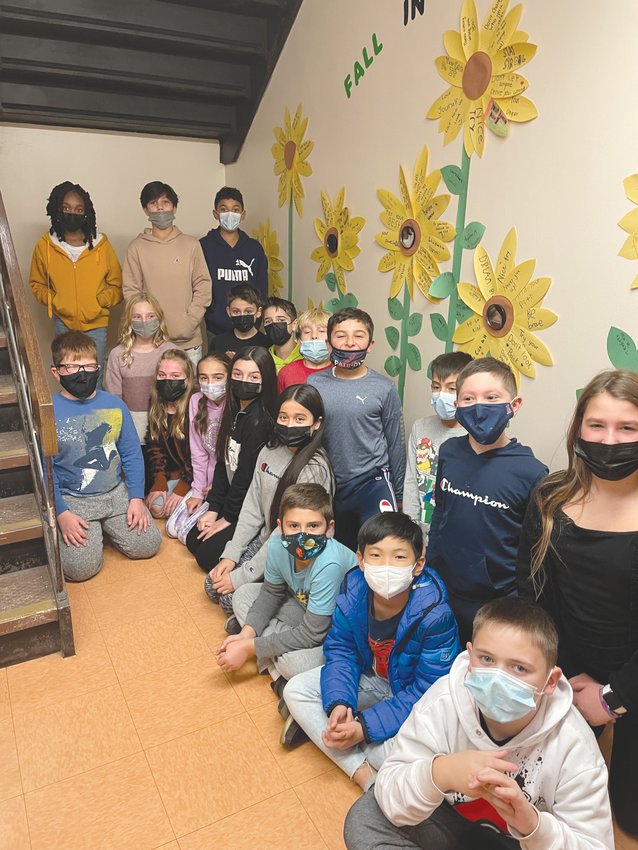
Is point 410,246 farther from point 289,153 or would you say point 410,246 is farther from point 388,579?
point 388,579

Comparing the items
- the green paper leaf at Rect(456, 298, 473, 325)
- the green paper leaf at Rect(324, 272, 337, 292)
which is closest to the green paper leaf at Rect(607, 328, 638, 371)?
the green paper leaf at Rect(456, 298, 473, 325)

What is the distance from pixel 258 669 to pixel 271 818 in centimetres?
59

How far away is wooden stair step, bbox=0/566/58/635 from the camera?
2.21 meters

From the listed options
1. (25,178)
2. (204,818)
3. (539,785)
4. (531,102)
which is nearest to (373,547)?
(539,785)

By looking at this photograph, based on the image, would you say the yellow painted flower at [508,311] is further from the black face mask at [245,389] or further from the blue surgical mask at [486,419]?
the black face mask at [245,389]

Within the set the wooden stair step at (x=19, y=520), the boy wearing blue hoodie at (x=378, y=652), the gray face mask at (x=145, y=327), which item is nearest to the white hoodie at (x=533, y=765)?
the boy wearing blue hoodie at (x=378, y=652)

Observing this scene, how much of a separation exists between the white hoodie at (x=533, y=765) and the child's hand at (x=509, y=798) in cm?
4

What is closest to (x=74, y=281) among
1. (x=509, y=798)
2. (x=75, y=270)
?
(x=75, y=270)

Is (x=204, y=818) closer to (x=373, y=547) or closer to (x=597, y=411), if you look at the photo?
(x=373, y=547)

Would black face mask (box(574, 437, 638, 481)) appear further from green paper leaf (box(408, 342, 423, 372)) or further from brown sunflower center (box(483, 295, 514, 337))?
green paper leaf (box(408, 342, 423, 372))

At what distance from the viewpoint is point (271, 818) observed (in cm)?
168

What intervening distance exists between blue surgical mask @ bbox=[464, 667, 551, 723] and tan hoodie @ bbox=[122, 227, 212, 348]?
3128 mm

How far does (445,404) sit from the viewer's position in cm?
235

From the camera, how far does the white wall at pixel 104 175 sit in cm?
430
